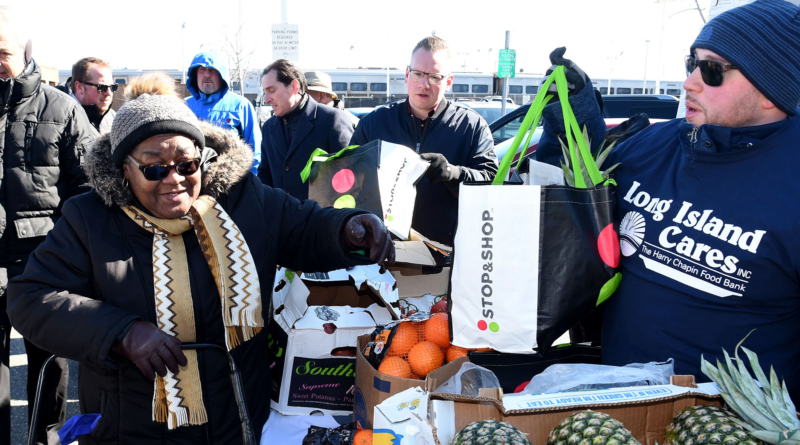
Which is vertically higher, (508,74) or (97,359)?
(508,74)

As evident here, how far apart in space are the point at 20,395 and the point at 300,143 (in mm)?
→ 2750

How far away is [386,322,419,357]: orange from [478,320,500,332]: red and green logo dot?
0.37 m

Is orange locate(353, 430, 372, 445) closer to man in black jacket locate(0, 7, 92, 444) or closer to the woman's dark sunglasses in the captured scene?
the woman's dark sunglasses

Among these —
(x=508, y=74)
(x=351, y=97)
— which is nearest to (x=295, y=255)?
(x=508, y=74)

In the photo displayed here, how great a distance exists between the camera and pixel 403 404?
1.65 m

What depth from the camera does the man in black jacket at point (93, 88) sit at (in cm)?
452

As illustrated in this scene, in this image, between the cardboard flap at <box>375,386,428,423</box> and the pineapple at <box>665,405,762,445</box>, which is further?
the cardboard flap at <box>375,386,428,423</box>

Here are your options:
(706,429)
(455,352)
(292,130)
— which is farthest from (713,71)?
(292,130)

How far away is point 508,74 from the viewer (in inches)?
514

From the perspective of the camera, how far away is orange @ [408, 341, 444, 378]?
1.94 meters

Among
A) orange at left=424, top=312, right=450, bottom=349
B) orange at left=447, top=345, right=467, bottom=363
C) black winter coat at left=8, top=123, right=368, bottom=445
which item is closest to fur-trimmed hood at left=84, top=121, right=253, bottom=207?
black winter coat at left=8, top=123, right=368, bottom=445

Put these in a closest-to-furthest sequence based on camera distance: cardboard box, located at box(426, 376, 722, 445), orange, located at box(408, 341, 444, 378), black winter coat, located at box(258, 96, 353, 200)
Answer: cardboard box, located at box(426, 376, 722, 445) < orange, located at box(408, 341, 444, 378) < black winter coat, located at box(258, 96, 353, 200)

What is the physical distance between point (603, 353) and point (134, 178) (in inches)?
70.2

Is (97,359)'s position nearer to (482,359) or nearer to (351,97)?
(482,359)
